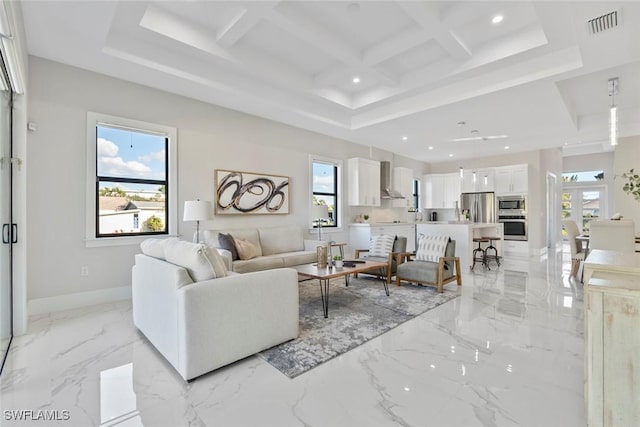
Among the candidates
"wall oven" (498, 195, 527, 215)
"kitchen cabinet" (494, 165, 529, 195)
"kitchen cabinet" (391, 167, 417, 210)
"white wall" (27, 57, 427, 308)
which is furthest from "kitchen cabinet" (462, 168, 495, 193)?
"white wall" (27, 57, 427, 308)

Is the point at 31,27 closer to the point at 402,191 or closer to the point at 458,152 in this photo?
the point at 402,191

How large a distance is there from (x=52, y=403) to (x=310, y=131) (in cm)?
566

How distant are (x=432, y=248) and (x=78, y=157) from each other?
4953mm

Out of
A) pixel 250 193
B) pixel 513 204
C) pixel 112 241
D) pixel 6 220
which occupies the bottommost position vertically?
pixel 112 241

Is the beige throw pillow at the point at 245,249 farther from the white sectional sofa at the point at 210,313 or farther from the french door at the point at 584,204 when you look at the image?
the french door at the point at 584,204

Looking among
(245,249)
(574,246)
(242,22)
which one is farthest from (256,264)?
(574,246)

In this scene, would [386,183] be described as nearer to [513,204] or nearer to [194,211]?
[513,204]

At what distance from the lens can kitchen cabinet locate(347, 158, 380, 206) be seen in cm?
712

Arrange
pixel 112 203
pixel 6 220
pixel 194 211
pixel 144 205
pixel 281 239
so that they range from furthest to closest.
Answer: pixel 281 239, pixel 144 205, pixel 194 211, pixel 112 203, pixel 6 220

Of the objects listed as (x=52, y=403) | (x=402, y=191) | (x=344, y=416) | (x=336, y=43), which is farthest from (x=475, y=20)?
(x=402, y=191)

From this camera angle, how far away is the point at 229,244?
14.4 feet

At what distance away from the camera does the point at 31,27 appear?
2.96m

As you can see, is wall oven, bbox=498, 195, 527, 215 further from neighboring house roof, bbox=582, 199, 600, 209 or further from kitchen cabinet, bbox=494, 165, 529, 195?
neighboring house roof, bbox=582, 199, 600, 209

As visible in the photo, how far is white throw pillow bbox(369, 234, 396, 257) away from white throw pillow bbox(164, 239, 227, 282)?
10.5 ft
